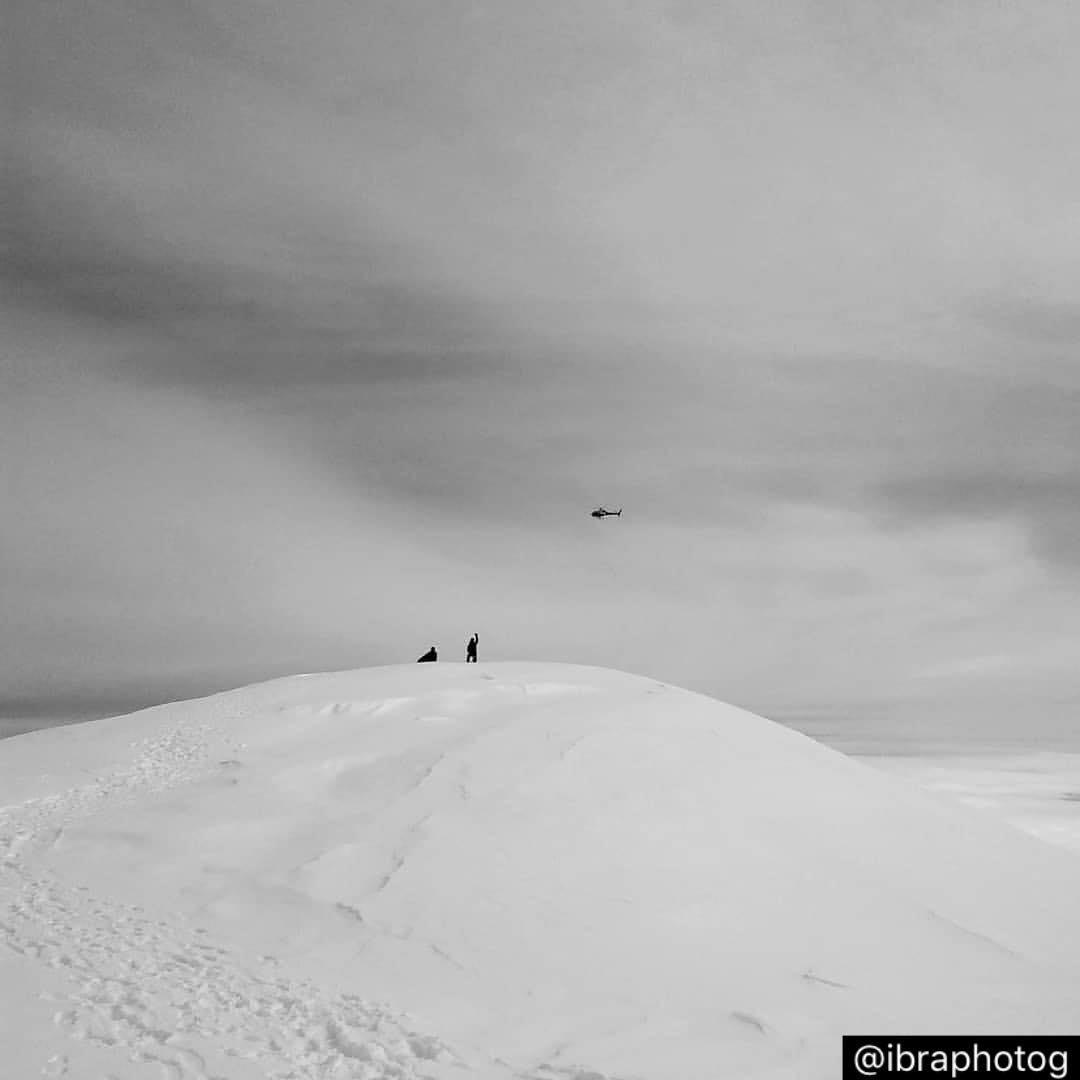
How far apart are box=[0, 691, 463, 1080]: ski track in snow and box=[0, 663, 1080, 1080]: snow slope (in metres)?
0.04

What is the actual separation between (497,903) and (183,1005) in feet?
14.2

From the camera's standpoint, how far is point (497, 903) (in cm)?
1216

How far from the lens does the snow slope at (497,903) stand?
8938mm

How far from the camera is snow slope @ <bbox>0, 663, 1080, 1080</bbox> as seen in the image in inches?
352

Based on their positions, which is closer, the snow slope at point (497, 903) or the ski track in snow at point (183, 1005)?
the ski track in snow at point (183, 1005)

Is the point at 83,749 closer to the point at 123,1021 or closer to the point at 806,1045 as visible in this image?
the point at 123,1021

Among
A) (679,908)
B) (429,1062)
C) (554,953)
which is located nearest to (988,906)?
(679,908)

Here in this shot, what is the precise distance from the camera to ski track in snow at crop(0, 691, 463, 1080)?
8203mm

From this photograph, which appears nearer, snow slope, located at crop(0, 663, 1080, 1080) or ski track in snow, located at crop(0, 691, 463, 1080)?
ski track in snow, located at crop(0, 691, 463, 1080)

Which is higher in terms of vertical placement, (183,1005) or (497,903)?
(497,903)

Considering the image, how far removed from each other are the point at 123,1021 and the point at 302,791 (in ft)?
25.3

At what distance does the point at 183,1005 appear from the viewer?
9.22 meters

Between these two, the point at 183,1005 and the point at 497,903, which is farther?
the point at 497,903

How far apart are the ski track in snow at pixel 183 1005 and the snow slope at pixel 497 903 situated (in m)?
0.04
